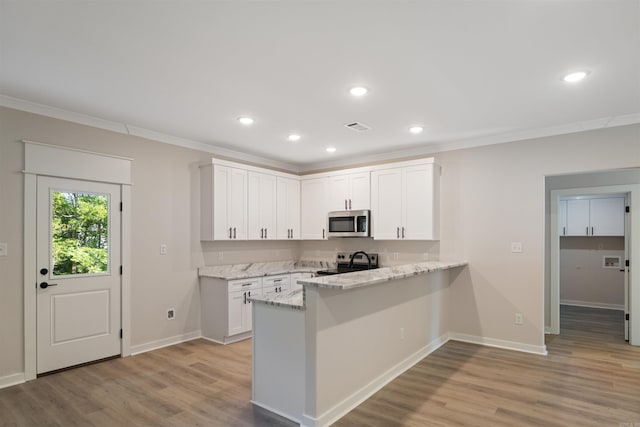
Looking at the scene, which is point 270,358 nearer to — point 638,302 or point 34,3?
point 34,3

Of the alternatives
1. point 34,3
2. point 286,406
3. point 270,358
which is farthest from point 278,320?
point 34,3

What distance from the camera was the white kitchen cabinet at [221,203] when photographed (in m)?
4.86

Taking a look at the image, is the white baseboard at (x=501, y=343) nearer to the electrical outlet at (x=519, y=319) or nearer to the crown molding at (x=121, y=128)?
the electrical outlet at (x=519, y=319)

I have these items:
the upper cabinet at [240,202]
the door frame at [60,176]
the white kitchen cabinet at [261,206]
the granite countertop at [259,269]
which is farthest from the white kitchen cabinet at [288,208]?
the door frame at [60,176]

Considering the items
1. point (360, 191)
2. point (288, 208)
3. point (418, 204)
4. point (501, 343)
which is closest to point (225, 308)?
point (288, 208)

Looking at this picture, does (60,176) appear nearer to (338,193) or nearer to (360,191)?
(338,193)

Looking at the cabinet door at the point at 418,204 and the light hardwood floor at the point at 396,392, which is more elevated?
the cabinet door at the point at 418,204

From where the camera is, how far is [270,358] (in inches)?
113

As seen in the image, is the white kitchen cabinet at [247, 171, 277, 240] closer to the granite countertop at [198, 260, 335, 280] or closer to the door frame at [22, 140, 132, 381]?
the granite countertop at [198, 260, 335, 280]

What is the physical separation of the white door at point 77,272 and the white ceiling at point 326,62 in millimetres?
899

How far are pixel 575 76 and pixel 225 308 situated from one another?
14.2 feet

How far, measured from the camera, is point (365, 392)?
3.09 metres

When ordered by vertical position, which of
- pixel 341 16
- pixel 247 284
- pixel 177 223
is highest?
pixel 341 16

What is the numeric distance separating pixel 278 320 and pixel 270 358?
33cm
